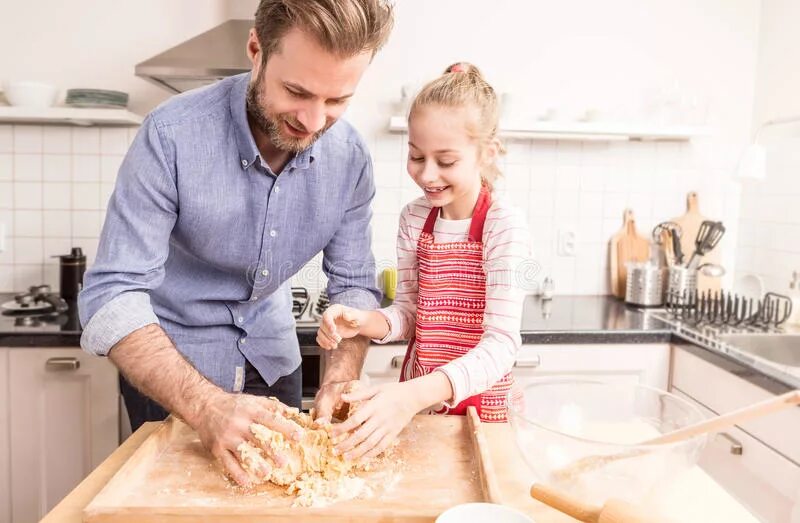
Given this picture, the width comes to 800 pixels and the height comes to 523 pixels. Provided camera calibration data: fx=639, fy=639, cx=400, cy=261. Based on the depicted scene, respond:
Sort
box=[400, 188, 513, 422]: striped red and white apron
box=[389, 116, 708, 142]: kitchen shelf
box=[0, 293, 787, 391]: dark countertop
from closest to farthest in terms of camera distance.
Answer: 1. box=[400, 188, 513, 422]: striped red and white apron
2. box=[0, 293, 787, 391]: dark countertop
3. box=[389, 116, 708, 142]: kitchen shelf

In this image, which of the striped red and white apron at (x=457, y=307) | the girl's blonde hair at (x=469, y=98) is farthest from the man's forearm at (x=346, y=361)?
the girl's blonde hair at (x=469, y=98)

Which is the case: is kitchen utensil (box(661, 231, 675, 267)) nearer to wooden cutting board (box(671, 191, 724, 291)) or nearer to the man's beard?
wooden cutting board (box(671, 191, 724, 291))

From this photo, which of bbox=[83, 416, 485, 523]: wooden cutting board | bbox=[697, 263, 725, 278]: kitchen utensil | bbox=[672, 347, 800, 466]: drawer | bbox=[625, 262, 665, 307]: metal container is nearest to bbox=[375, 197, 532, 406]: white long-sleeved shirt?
bbox=[83, 416, 485, 523]: wooden cutting board

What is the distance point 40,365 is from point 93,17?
1285mm

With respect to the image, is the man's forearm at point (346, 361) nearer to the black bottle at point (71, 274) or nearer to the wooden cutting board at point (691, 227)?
the black bottle at point (71, 274)

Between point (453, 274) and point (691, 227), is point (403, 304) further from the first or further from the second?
point (691, 227)

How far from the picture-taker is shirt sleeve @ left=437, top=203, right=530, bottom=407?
1141mm

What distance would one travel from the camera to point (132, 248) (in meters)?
1.16

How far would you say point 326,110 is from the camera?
112 cm

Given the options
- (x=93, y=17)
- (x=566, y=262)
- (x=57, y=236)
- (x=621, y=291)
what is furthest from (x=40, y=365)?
(x=621, y=291)

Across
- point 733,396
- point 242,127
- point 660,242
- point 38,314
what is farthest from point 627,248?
point 38,314

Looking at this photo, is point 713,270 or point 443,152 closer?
point 443,152

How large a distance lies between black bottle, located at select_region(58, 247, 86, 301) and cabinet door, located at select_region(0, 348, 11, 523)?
409 millimetres

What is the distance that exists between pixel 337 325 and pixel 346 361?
101 millimetres
